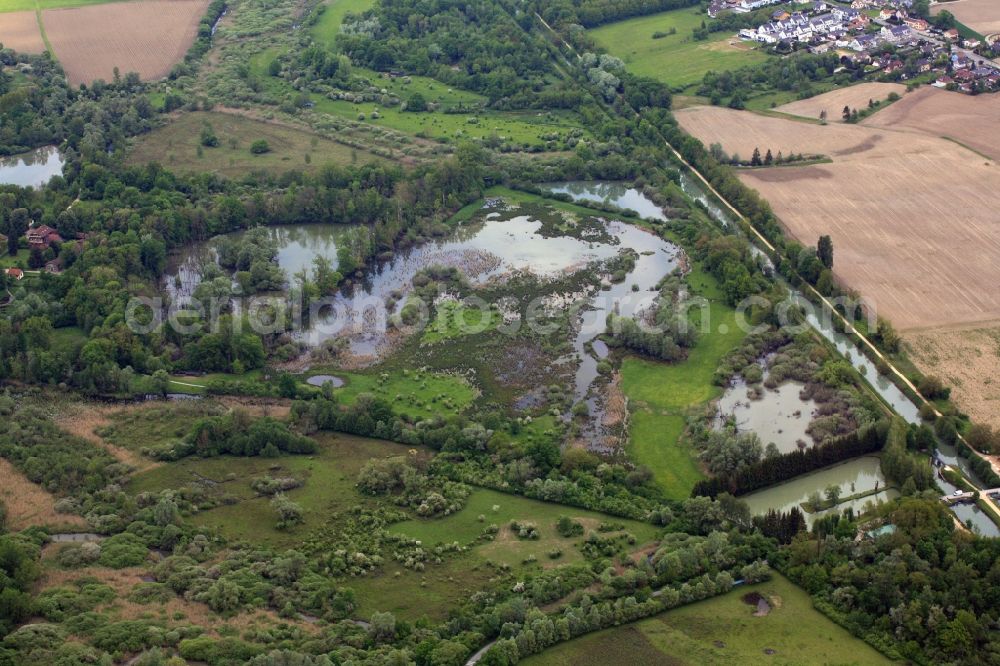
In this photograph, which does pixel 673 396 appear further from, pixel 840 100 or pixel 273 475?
pixel 840 100

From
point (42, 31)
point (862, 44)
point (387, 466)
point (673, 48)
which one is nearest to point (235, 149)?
point (42, 31)

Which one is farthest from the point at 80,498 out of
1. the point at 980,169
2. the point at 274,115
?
the point at 980,169

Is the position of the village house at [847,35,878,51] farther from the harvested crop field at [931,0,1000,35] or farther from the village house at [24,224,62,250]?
the village house at [24,224,62,250]

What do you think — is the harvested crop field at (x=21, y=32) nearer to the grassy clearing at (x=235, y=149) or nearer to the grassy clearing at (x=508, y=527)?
the grassy clearing at (x=235, y=149)

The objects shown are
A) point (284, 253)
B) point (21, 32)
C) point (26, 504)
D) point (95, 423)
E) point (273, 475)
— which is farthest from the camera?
point (21, 32)

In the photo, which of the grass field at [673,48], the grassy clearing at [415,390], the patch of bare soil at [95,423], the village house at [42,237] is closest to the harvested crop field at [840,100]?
the grass field at [673,48]

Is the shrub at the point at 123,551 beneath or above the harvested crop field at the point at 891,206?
beneath
